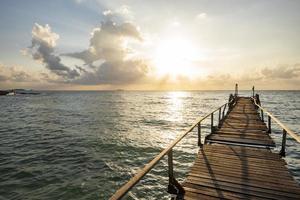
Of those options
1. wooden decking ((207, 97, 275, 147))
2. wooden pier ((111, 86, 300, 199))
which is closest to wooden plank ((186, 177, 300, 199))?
wooden pier ((111, 86, 300, 199))

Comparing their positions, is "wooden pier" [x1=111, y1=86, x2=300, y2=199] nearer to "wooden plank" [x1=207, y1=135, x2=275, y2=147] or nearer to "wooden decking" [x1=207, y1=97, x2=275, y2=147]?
"wooden plank" [x1=207, y1=135, x2=275, y2=147]

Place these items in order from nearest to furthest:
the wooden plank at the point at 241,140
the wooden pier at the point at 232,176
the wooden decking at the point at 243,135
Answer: the wooden pier at the point at 232,176
the wooden plank at the point at 241,140
the wooden decking at the point at 243,135

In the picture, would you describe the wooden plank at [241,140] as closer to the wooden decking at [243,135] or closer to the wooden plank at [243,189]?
the wooden decking at [243,135]

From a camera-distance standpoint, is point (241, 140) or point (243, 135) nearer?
point (241, 140)

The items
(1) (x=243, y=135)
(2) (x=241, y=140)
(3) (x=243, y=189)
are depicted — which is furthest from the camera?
(1) (x=243, y=135)

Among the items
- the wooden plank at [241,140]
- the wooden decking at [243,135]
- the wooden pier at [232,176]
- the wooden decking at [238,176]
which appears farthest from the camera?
the wooden decking at [243,135]

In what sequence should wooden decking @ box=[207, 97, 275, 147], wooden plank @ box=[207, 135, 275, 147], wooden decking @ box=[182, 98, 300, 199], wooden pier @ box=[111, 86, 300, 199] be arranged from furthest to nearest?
wooden decking @ box=[207, 97, 275, 147], wooden plank @ box=[207, 135, 275, 147], wooden decking @ box=[182, 98, 300, 199], wooden pier @ box=[111, 86, 300, 199]

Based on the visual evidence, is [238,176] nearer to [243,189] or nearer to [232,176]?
[232,176]

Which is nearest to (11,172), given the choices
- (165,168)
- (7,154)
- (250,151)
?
(7,154)

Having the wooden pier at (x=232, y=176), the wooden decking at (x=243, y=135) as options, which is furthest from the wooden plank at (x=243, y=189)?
the wooden decking at (x=243, y=135)

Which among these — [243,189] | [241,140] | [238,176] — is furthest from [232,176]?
[241,140]

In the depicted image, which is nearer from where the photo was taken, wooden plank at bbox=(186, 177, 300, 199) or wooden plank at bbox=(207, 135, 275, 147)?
wooden plank at bbox=(186, 177, 300, 199)

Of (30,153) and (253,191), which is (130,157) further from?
(253,191)

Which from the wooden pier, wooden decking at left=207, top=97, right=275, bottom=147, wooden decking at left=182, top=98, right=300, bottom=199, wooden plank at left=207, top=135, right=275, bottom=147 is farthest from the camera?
wooden decking at left=207, top=97, right=275, bottom=147
